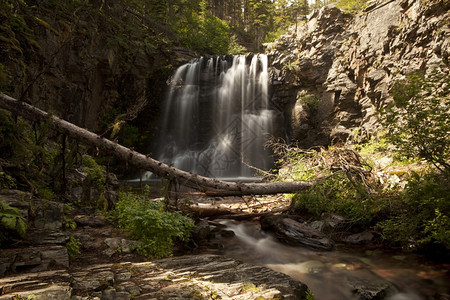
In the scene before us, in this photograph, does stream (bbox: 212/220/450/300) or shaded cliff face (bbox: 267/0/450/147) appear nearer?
stream (bbox: 212/220/450/300)

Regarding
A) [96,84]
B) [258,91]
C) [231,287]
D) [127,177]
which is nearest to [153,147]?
[127,177]

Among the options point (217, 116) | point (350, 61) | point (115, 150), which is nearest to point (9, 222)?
point (115, 150)

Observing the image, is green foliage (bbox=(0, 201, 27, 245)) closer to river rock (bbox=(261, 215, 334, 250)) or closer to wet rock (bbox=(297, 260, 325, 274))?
wet rock (bbox=(297, 260, 325, 274))

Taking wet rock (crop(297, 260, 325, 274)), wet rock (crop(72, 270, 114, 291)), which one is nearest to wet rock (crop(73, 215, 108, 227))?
wet rock (crop(72, 270, 114, 291))

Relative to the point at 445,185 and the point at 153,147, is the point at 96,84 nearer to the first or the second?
the point at 153,147

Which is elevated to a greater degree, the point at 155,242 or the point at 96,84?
the point at 96,84

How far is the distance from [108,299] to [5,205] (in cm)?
195

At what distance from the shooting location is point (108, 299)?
2785mm

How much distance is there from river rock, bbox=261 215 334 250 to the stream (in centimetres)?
21

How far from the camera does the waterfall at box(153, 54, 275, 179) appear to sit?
18828 millimetres

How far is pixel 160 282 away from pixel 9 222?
77.9 inches

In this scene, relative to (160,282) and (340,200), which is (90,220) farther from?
(340,200)

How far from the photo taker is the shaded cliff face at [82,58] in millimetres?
8234

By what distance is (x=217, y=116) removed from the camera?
65.9 ft
